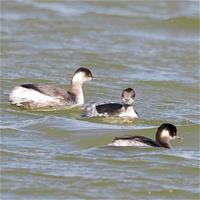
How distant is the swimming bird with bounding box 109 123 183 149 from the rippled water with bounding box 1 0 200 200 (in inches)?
4.0

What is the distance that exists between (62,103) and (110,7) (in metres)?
11.5

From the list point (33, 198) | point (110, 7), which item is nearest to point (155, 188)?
point (33, 198)

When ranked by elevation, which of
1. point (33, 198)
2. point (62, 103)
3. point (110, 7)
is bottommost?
point (33, 198)

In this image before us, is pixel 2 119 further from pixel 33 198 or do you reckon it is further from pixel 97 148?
pixel 33 198

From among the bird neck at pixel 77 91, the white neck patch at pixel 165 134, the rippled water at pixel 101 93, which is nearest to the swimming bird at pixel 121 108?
the rippled water at pixel 101 93

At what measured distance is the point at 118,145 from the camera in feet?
45.0

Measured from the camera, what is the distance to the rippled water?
12.3 meters

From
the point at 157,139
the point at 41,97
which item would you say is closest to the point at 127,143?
the point at 157,139

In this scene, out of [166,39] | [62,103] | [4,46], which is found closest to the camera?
[62,103]

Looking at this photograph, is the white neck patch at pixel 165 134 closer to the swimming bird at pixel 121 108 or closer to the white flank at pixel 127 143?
the white flank at pixel 127 143

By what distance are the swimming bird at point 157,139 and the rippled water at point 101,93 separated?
101mm

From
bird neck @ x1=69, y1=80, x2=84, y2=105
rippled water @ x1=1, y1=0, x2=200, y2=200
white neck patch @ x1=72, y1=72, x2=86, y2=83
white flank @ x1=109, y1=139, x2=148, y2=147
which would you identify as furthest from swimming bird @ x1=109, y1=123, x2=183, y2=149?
white neck patch @ x1=72, y1=72, x2=86, y2=83

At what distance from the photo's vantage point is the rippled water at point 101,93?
12.3 m

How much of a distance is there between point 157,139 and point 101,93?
4428 mm
